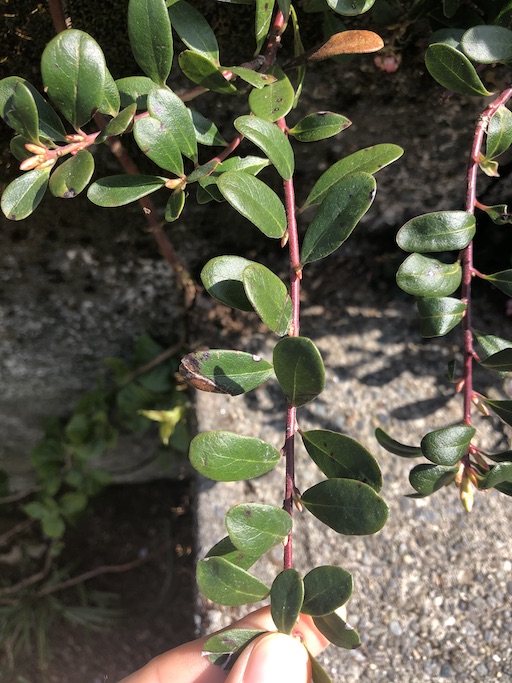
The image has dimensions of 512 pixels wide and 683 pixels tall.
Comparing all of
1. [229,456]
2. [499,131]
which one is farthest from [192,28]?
[229,456]

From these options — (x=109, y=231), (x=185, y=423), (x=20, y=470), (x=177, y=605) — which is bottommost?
(x=177, y=605)

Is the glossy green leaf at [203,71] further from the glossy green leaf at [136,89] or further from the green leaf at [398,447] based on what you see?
the green leaf at [398,447]

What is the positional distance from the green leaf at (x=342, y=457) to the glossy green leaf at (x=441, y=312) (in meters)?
0.24

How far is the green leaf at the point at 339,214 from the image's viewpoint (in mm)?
642

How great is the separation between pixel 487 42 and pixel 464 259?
0.26 m

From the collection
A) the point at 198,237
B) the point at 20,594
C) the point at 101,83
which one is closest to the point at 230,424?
the point at 198,237

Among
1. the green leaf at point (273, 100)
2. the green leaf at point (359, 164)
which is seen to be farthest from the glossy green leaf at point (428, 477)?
the green leaf at point (273, 100)

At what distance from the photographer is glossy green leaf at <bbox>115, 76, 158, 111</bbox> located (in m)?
0.70

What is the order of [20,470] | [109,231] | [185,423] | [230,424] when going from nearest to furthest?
[109,231] → [230,424] → [185,423] → [20,470]

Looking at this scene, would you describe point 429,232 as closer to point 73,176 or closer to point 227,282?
point 227,282

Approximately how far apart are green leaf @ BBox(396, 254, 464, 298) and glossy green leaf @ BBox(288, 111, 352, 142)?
0.18 metres

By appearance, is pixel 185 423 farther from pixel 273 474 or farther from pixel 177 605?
pixel 177 605

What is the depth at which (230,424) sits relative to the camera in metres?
1.25

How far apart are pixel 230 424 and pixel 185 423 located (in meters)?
0.15
